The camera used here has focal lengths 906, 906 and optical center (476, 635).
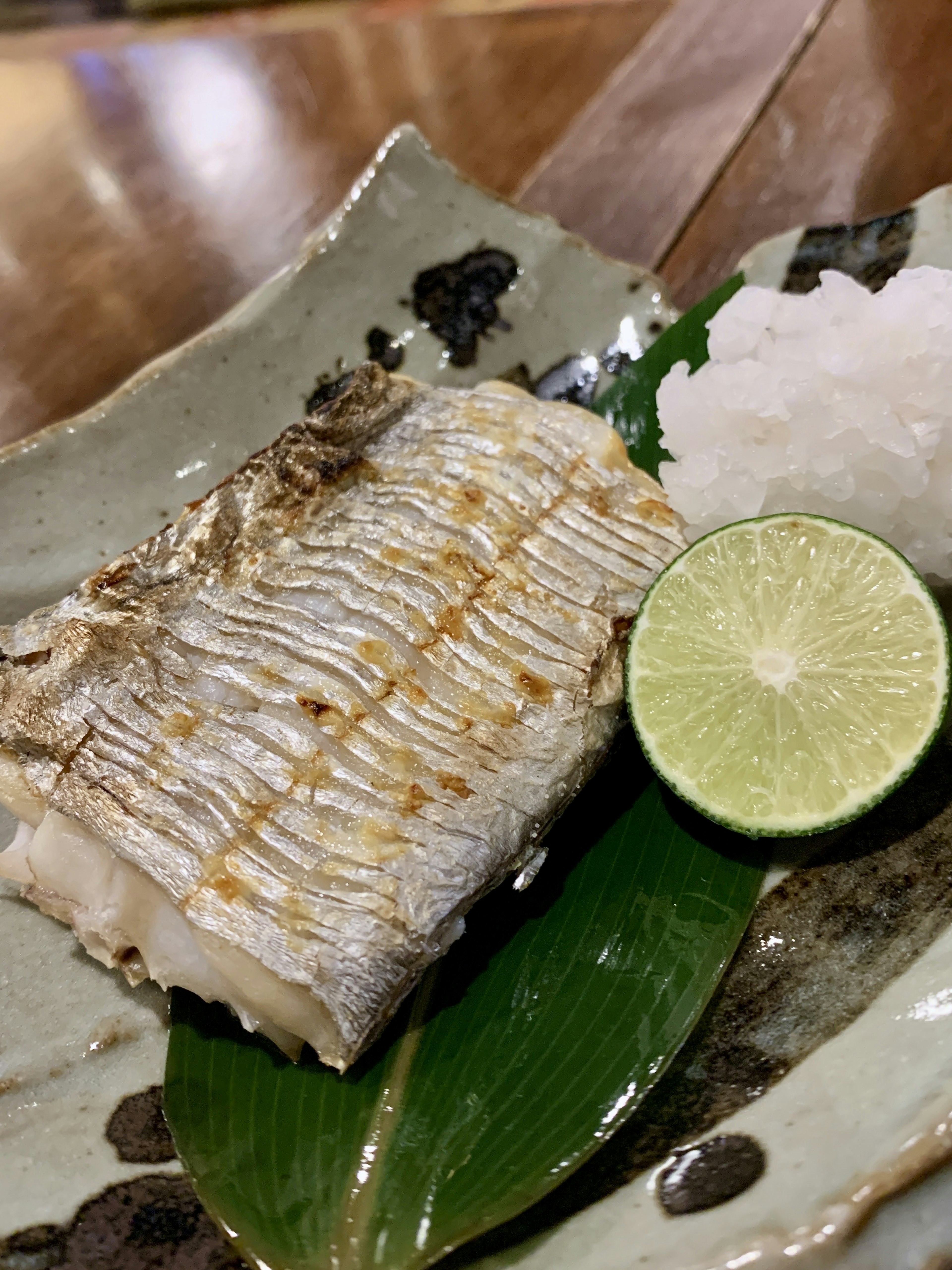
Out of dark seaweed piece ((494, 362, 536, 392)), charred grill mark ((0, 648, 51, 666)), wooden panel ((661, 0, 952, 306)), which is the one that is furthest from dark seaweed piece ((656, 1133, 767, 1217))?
wooden panel ((661, 0, 952, 306))

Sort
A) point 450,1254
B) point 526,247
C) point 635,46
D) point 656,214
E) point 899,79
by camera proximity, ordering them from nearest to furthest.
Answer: point 450,1254, point 526,247, point 656,214, point 899,79, point 635,46

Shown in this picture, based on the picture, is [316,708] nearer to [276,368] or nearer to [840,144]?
[276,368]

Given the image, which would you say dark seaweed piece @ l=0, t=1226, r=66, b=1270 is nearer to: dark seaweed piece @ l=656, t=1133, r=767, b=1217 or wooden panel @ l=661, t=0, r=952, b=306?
dark seaweed piece @ l=656, t=1133, r=767, b=1217

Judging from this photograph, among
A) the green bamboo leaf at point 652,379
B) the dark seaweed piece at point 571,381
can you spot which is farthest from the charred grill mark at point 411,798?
the dark seaweed piece at point 571,381

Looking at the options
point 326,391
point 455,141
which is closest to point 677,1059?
point 326,391

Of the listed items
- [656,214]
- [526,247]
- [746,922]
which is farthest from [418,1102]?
[656,214]

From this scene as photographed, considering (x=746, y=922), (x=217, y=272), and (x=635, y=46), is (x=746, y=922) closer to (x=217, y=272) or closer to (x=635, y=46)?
(x=217, y=272)
